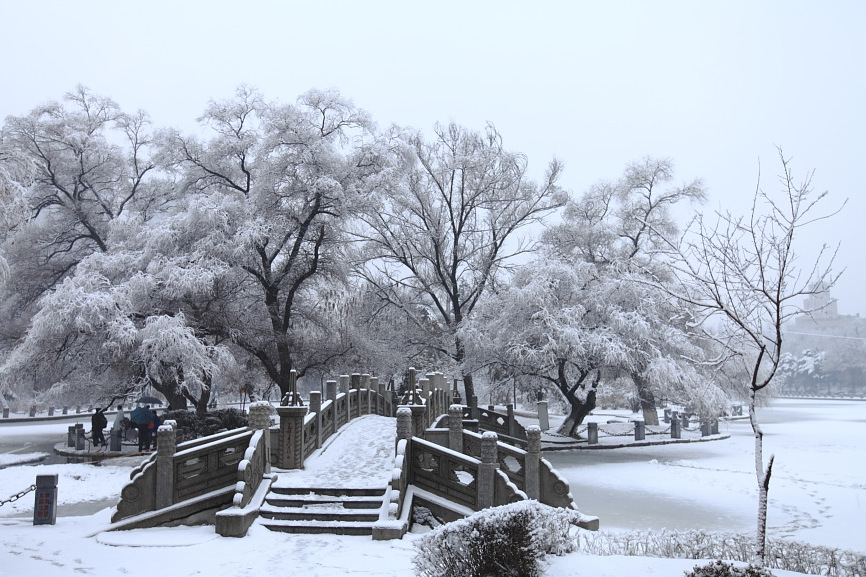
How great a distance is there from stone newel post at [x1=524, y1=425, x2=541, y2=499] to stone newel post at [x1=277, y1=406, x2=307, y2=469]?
4.52 metres

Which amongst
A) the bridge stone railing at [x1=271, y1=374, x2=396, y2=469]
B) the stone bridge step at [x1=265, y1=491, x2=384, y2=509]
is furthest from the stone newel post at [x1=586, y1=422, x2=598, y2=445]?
the stone bridge step at [x1=265, y1=491, x2=384, y2=509]

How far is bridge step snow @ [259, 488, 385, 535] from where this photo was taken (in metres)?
10.8

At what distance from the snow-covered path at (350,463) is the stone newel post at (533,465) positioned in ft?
8.59

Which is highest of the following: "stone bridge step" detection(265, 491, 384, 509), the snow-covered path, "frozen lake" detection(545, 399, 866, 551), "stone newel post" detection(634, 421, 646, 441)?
the snow-covered path

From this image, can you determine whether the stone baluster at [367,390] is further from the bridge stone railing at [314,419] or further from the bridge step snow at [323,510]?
the bridge step snow at [323,510]

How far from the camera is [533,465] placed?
1236 centimetres

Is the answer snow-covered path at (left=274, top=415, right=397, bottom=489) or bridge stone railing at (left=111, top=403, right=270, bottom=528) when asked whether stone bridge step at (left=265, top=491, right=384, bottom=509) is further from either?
bridge stone railing at (left=111, top=403, right=270, bottom=528)

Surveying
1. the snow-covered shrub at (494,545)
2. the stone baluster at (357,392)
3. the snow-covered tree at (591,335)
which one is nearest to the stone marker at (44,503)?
the snow-covered shrub at (494,545)

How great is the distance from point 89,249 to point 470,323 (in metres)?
17.6

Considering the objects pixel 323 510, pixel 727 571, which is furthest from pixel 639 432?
pixel 727 571

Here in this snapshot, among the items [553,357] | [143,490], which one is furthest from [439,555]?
[553,357]

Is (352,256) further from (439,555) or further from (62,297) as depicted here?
(439,555)

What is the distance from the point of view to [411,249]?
117ft

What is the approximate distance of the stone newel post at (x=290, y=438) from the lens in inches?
523
